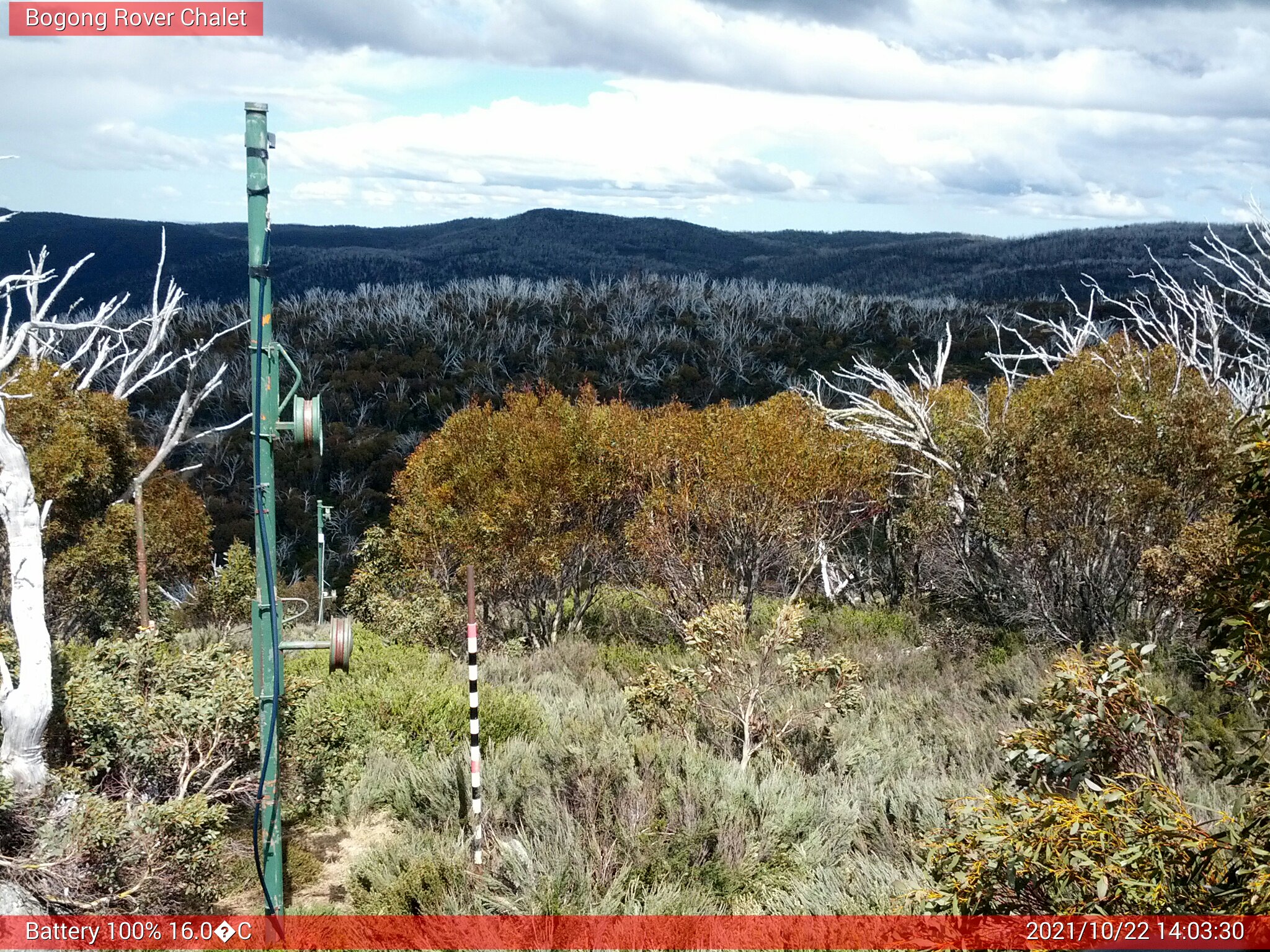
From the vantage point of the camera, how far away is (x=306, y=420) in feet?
18.3

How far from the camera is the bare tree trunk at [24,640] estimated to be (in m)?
6.93

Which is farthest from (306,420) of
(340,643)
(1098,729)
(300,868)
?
(1098,729)

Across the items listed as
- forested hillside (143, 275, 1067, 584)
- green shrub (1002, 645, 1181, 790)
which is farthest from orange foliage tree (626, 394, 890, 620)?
forested hillside (143, 275, 1067, 584)

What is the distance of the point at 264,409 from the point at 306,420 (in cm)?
23

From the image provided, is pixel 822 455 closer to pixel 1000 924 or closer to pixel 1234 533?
pixel 1234 533

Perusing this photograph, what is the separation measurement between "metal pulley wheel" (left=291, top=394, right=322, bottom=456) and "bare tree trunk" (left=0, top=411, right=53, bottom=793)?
2877 millimetres

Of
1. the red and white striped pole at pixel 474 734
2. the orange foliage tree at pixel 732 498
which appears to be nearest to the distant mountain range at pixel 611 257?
the orange foliage tree at pixel 732 498

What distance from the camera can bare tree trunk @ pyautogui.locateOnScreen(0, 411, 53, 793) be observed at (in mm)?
6930

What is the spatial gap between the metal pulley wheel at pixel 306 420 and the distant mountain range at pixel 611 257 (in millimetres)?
97512

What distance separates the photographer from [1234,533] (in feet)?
38.9

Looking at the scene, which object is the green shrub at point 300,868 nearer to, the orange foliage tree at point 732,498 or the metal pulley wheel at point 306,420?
the metal pulley wheel at point 306,420

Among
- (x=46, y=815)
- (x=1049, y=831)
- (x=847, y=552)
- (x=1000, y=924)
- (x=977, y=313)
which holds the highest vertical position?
(x=977, y=313)

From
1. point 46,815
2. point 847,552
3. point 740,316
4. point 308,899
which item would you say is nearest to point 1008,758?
point 308,899

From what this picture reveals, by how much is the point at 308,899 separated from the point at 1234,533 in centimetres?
1069
